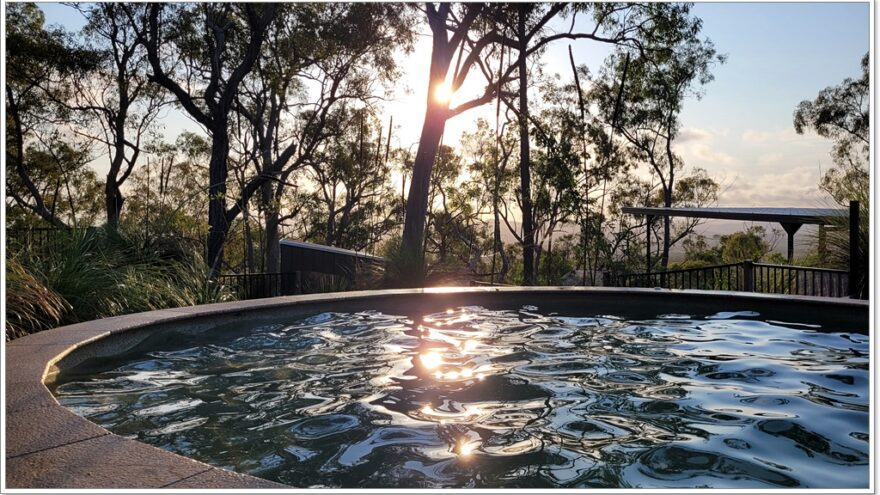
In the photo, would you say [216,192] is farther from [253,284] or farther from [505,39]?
[505,39]

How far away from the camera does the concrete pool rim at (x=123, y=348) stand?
2.07m

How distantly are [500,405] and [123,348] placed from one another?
2.88m

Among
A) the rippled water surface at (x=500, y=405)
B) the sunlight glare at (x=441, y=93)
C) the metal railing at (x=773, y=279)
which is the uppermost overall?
the sunlight glare at (x=441, y=93)

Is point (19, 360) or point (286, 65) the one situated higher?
point (286, 65)

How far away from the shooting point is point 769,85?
8.55 meters

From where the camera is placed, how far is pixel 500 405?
11.7 ft

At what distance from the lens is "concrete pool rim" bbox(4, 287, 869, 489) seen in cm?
207

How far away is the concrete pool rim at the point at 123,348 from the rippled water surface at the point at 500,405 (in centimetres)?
21

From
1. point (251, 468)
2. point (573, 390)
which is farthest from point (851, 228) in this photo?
point (251, 468)

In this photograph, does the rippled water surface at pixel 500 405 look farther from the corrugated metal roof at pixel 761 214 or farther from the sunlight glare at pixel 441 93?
the sunlight glare at pixel 441 93

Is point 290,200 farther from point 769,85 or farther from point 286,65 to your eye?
point 769,85

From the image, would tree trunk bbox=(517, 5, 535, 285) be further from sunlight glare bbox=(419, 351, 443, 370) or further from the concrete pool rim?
sunlight glare bbox=(419, 351, 443, 370)

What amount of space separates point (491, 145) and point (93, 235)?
50.4 feet

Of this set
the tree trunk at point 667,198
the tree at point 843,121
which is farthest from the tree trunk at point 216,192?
the tree at point 843,121
